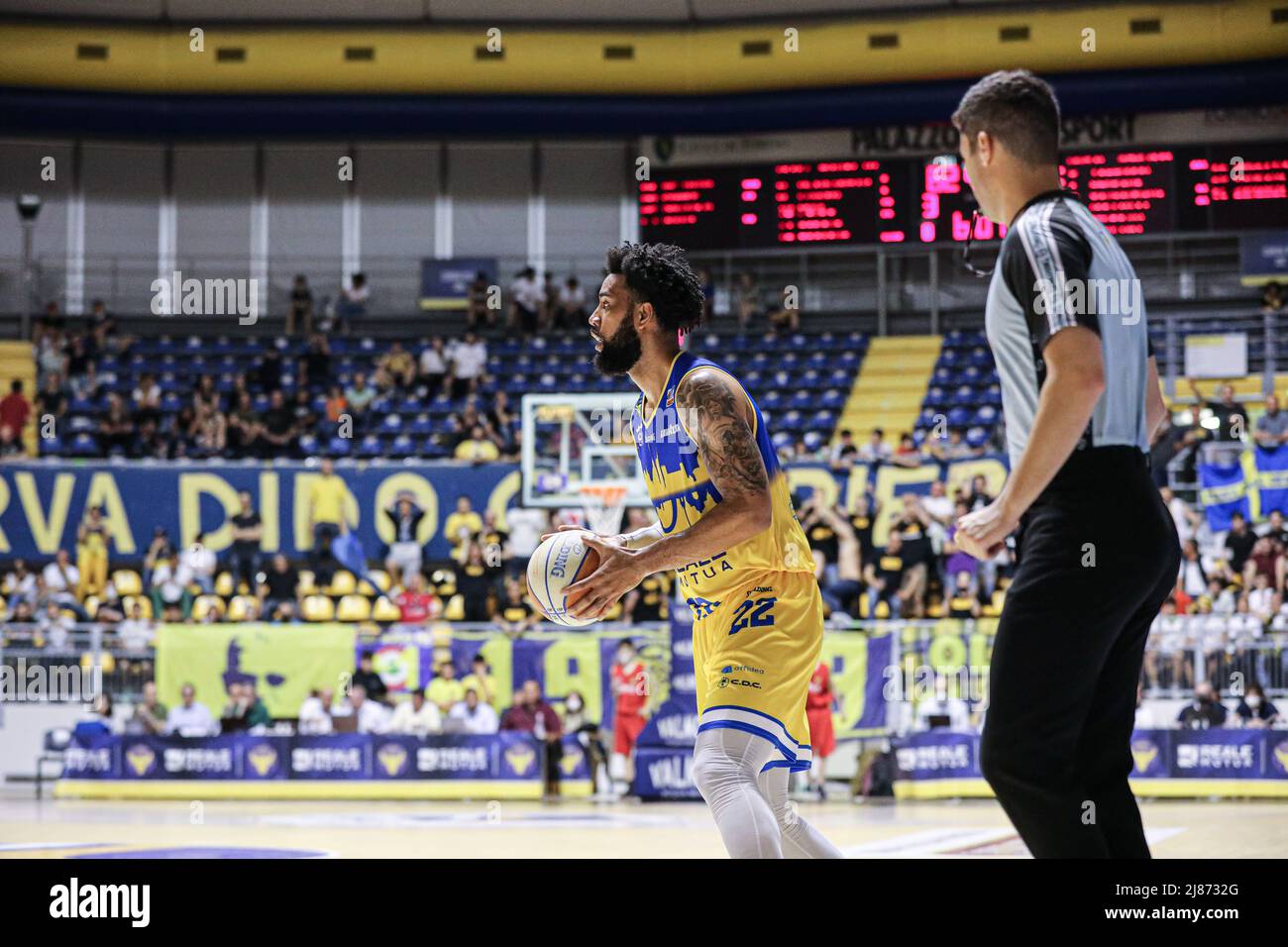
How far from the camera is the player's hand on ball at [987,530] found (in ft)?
11.8

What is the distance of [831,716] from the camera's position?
16719 mm

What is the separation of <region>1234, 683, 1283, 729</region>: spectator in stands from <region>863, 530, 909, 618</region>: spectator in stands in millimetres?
4011

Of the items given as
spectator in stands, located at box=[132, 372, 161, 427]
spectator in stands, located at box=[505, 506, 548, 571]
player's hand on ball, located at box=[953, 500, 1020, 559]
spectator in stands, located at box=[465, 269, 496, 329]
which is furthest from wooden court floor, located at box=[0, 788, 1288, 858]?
spectator in stands, located at box=[465, 269, 496, 329]

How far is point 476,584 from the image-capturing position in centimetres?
1953

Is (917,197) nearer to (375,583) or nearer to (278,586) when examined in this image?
(375,583)

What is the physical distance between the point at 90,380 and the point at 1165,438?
1673 cm

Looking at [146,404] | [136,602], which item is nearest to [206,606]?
[136,602]

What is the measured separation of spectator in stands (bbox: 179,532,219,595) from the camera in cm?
2019

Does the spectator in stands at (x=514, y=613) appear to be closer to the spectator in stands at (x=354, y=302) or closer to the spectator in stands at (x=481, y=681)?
the spectator in stands at (x=481, y=681)

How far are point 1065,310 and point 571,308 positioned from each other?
23.0m

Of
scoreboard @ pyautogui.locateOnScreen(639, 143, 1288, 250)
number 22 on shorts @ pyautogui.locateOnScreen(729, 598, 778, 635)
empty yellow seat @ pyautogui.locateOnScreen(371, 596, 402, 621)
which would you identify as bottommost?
empty yellow seat @ pyautogui.locateOnScreen(371, 596, 402, 621)

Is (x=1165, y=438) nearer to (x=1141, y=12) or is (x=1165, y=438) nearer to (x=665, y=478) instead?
(x=1141, y=12)

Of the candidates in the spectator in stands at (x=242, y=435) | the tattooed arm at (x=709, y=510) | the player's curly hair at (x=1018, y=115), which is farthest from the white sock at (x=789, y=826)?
the spectator in stands at (x=242, y=435)

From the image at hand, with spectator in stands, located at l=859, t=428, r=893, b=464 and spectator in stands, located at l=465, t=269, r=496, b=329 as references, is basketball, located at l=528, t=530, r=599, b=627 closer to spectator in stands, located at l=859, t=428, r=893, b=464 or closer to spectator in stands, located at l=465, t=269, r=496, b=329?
spectator in stands, located at l=859, t=428, r=893, b=464
